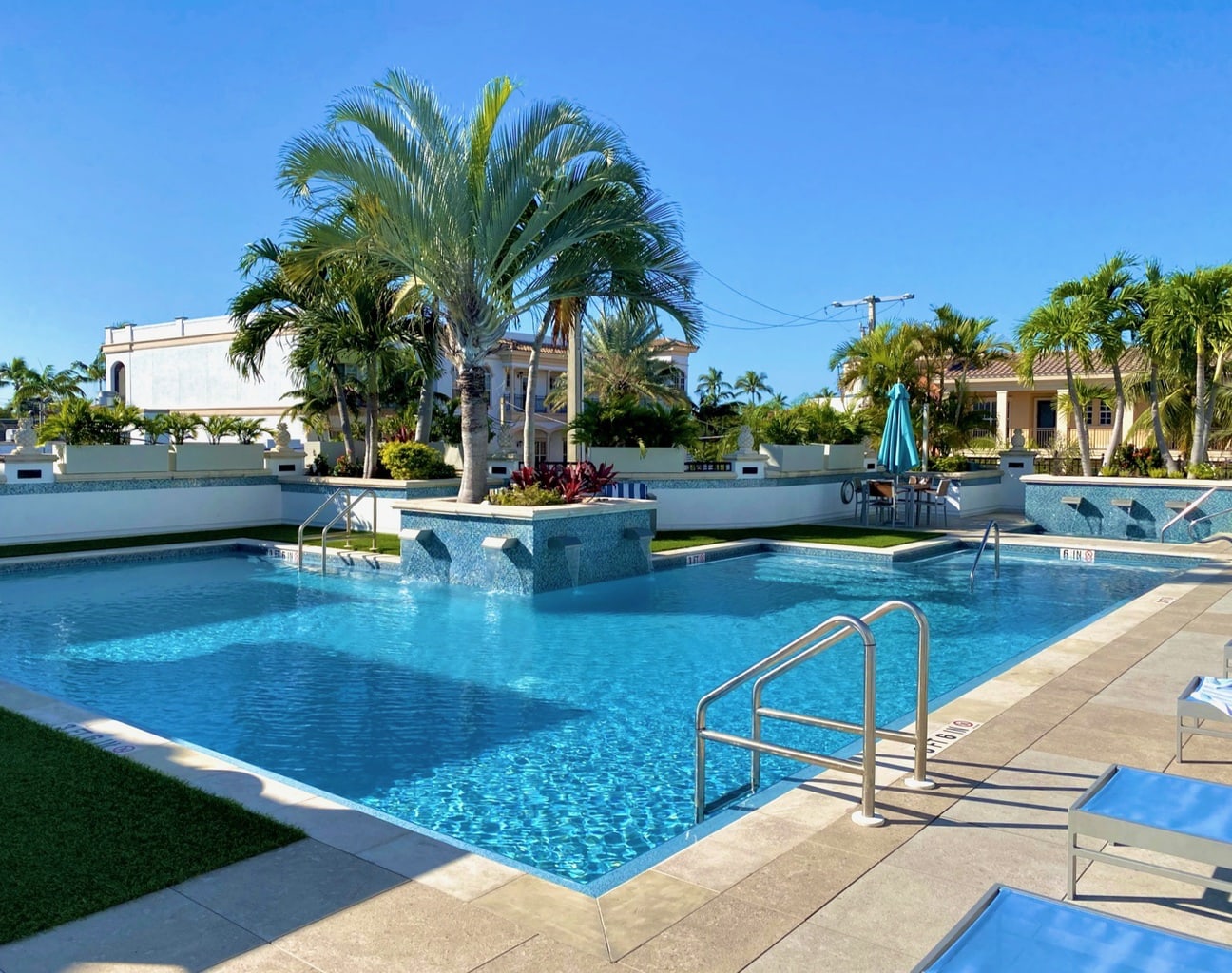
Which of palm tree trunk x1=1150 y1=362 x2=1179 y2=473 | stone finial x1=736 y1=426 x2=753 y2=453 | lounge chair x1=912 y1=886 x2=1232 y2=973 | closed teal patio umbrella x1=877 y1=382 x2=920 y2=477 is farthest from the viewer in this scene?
stone finial x1=736 y1=426 x2=753 y2=453

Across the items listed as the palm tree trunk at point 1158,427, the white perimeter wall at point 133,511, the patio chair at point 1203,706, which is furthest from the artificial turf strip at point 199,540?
the palm tree trunk at point 1158,427

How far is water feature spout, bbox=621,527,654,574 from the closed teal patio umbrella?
289 inches

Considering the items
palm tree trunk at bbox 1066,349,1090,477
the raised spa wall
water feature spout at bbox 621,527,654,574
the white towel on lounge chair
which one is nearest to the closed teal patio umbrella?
palm tree trunk at bbox 1066,349,1090,477

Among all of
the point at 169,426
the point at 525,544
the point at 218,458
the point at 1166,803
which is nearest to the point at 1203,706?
the point at 1166,803

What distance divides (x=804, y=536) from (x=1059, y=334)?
6.48m

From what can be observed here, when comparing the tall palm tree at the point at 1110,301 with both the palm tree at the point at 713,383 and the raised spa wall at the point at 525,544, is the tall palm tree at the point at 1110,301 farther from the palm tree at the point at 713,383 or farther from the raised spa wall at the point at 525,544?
the palm tree at the point at 713,383

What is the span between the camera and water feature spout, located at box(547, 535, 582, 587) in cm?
1340

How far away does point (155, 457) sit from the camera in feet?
61.5

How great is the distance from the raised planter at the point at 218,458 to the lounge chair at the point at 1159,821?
18608mm

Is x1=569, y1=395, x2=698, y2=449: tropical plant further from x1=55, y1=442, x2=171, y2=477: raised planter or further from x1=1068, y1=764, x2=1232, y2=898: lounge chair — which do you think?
x1=1068, y1=764, x2=1232, y2=898: lounge chair

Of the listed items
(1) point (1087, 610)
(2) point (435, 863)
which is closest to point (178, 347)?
(1) point (1087, 610)

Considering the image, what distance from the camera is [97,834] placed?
4.34m

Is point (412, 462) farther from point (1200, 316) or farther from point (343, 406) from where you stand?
point (1200, 316)

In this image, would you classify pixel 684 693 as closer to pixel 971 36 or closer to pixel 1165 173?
pixel 971 36
